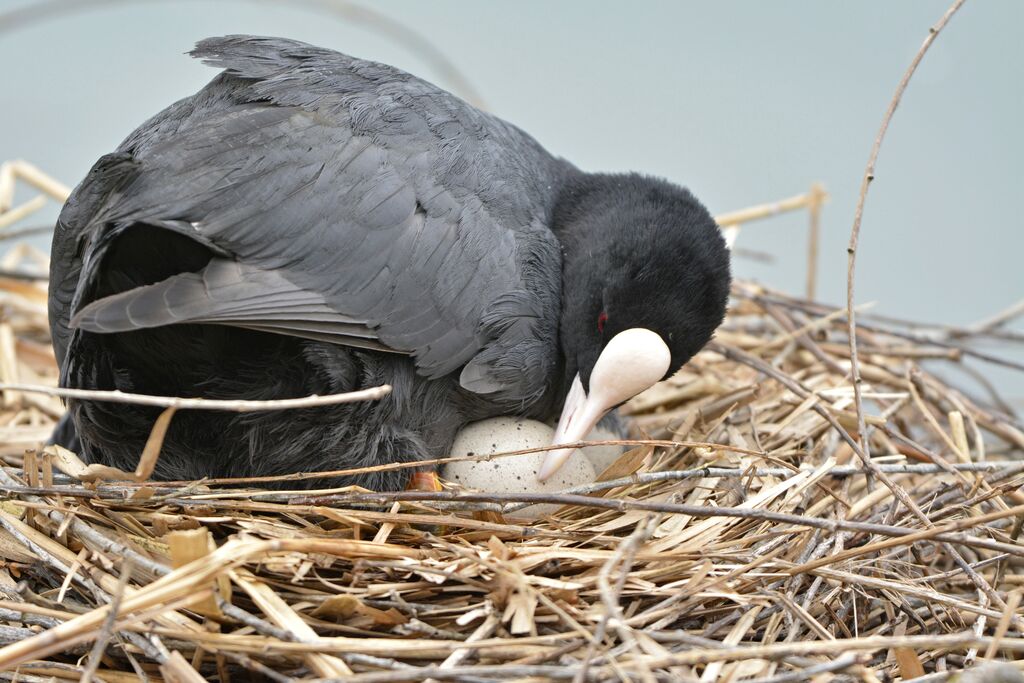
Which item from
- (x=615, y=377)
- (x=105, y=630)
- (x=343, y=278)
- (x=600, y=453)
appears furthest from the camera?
(x=600, y=453)

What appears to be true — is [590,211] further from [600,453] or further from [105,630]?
[105,630]

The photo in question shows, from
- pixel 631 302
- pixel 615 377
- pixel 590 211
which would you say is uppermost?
pixel 590 211

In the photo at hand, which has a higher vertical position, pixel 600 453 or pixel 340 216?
pixel 340 216

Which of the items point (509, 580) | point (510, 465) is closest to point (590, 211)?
point (510, 465)

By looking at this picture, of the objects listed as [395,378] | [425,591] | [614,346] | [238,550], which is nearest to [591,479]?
[614,346]

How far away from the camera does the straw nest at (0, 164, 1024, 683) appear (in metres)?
1.45

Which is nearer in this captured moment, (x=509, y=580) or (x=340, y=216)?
(x=509, y=580)

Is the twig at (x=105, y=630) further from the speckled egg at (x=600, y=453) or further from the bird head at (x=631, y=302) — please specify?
the speckled egg at (x=600, y=453)

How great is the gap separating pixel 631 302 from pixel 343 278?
56 centimetres

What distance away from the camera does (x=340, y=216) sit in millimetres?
1850

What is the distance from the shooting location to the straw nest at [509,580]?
1449mm

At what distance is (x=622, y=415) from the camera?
2.70 meters

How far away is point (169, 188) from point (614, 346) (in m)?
0.80

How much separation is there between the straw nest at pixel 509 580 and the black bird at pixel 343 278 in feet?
0.49
